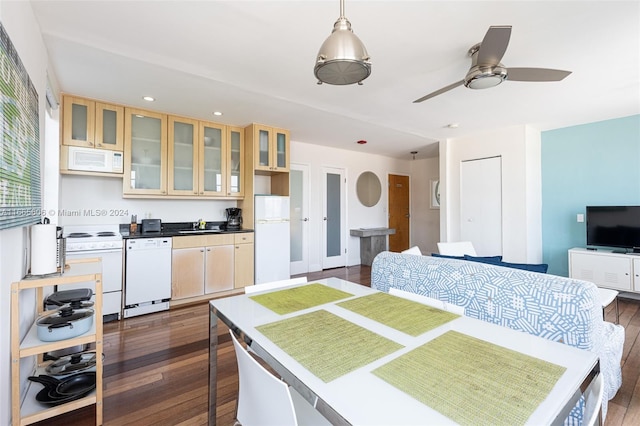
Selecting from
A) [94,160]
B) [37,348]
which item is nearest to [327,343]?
[37,348]

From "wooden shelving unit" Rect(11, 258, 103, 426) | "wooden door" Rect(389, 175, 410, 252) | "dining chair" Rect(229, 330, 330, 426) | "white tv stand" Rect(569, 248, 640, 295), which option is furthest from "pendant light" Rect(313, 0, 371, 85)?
"wooden door" Rect(389, 175, 410, 252)

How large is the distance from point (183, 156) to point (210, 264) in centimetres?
141

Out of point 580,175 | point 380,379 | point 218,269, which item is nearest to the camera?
point 380,379

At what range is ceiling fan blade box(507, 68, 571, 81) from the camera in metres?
2.09

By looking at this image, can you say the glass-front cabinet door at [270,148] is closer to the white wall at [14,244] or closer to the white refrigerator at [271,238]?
the white refrigerator at [271,238]

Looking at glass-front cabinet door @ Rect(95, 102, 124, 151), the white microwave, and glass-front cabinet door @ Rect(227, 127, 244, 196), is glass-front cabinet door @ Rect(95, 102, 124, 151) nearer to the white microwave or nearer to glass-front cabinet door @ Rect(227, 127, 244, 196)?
the white microwave

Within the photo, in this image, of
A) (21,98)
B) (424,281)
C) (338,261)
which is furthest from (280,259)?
(21,98)

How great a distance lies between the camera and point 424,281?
1.99 meters

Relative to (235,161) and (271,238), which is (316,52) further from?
(271,238)

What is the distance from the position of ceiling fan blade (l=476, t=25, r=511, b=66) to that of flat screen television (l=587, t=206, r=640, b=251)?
10.6 feet

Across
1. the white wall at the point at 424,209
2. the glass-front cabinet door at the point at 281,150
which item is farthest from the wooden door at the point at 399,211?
the glass-front cabinet door at the point at 281,150

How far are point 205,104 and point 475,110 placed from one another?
322 centimetres

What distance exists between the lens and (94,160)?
10.4ft

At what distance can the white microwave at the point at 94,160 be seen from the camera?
305 cm
